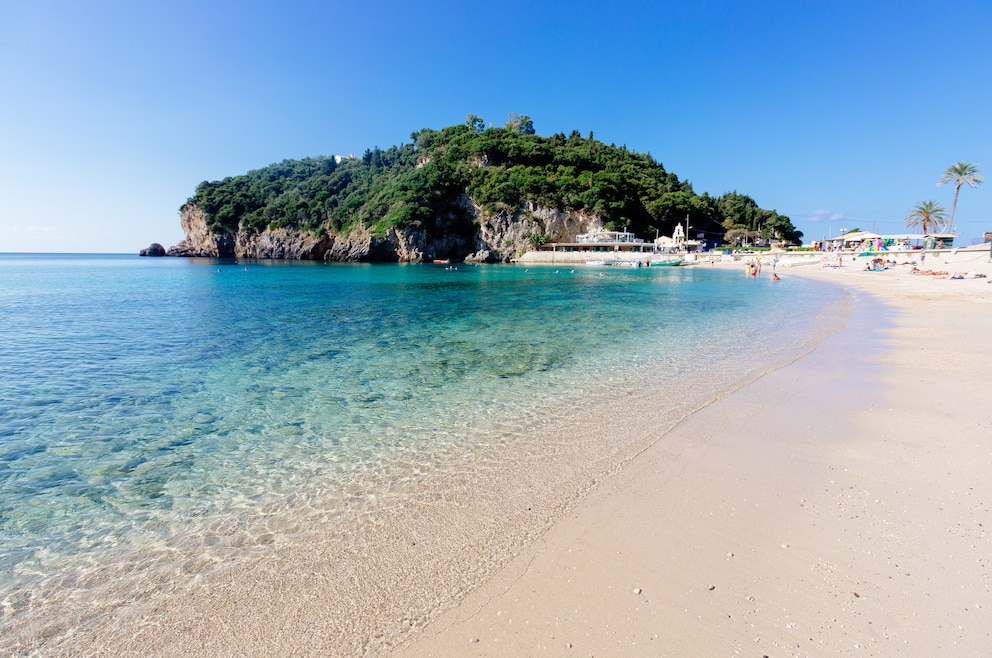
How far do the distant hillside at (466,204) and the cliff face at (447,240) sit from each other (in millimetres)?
263

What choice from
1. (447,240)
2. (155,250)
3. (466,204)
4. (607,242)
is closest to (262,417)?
(607,242)

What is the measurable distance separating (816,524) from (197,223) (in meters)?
164

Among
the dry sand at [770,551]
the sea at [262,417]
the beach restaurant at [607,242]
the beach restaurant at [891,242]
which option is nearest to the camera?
the dry sand at [770,551]

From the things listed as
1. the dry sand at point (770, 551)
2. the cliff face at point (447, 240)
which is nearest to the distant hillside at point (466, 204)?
the cliff face at point (447, 240)

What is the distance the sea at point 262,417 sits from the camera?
4426 mm

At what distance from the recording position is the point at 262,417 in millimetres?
7902

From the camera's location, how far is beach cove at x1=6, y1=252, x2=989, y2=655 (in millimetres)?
3141

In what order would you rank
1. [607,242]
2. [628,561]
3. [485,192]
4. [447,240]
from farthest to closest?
1. [447,240]
2. [485,192]
3. [607,242]
4. [628,561]

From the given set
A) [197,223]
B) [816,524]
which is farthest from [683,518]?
[197,223]

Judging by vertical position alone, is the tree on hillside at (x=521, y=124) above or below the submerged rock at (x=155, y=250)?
above

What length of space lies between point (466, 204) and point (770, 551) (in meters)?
109

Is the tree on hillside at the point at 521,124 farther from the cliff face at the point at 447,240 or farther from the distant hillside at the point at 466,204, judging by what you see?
the cliff face at the point at 447,240

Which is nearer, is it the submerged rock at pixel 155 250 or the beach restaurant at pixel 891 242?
the beach restaurant at pixel 891 242

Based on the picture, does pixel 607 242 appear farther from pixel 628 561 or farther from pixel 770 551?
pixel 628 561
